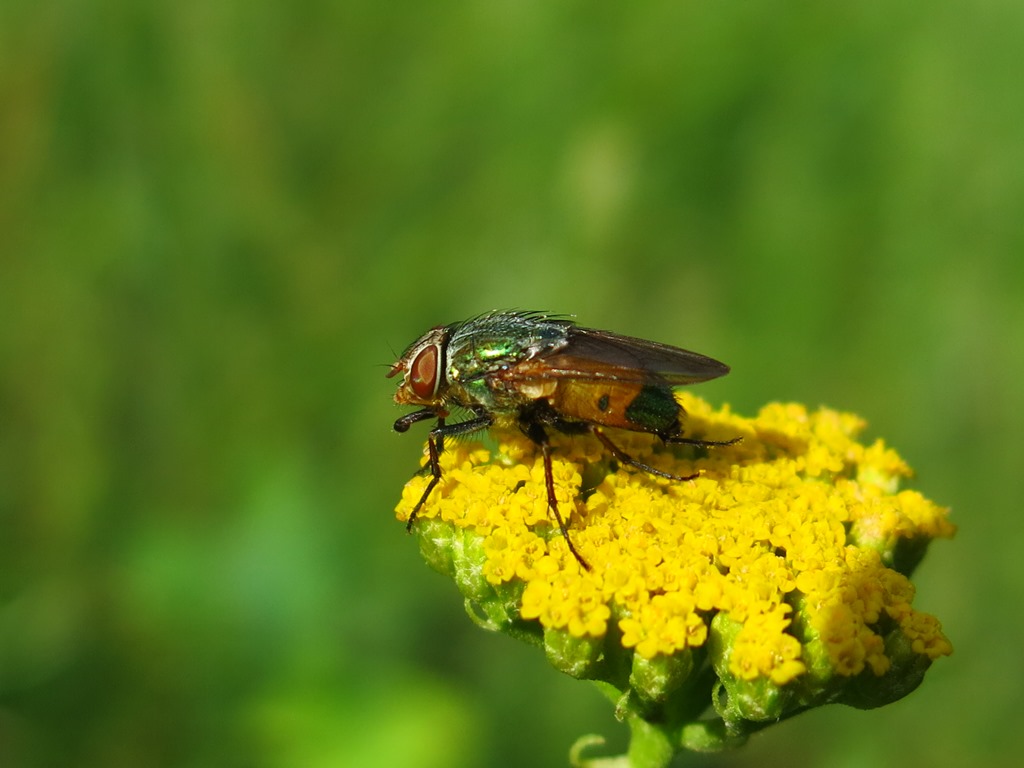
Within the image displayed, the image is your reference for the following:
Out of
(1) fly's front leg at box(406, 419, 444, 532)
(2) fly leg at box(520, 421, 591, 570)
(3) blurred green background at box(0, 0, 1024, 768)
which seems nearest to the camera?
(2) fly leg at box(520, 421, 591, 570)

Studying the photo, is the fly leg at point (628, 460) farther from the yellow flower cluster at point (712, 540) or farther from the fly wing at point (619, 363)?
the fly wing at point (619, 363)

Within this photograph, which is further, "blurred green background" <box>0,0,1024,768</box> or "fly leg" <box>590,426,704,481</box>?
"blurred green background" <box>0,0,1024,768</box>

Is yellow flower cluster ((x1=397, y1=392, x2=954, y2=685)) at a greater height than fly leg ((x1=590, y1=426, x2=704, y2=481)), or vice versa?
fly leg ((x1=590, y1=426, x2=704, y2=481))

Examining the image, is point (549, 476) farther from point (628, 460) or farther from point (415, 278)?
point (415, 278)

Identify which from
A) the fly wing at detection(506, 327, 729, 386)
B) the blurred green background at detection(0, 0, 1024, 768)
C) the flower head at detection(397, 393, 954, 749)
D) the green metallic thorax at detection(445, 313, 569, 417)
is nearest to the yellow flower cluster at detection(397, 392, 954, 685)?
the flower head at detection(397, 393, 954, 749)

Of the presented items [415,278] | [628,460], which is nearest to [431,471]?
[628,460]

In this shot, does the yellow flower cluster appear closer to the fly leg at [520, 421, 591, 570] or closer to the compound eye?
the fly leg at [520, 421, 591, 570]

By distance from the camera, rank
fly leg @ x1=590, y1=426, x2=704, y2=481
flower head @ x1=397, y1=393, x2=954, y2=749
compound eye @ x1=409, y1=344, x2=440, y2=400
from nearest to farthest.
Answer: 1. flower head @ x1=397, y1=393, x2=954, y2=749
2. fly leg @ x1=590, y1=426, x2=704, y2=481
3. compound eye @ x1=409, y1=344, x2=440, y2=400

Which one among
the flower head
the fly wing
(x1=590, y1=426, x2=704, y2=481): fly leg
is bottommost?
the flower head
